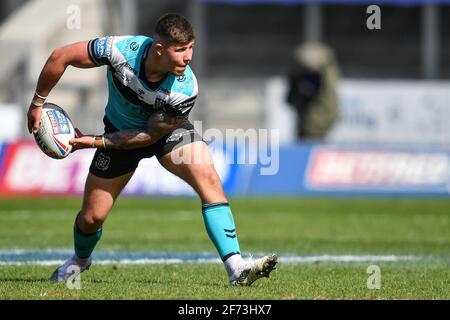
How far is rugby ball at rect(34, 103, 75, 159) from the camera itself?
29.9 ft

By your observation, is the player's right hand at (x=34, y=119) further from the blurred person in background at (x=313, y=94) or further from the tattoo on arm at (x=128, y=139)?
the blurred person in background at (x=313, y=94)

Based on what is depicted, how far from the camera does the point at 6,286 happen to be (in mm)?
9117

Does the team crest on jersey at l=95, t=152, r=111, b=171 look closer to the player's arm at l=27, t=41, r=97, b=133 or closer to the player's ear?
the player's arm at l=27, t=41, r=97, b=133

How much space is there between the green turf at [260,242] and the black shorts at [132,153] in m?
0.95

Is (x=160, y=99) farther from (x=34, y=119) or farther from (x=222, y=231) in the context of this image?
(x=222, y=231)

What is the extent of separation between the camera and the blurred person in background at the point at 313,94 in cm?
2684

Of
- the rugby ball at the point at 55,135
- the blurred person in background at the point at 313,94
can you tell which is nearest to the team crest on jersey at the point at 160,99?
the rugby ball at the point at 55,135

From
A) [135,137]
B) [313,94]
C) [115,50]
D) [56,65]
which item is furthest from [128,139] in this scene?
[313,94]

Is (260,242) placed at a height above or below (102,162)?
below

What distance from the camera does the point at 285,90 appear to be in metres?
28.0

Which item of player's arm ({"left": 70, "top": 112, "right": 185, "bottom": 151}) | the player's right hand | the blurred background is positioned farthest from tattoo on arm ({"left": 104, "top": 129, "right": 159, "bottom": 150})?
the blurred background

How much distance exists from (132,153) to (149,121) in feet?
1.36

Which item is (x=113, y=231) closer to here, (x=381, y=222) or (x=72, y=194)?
(x=381, y=222)
